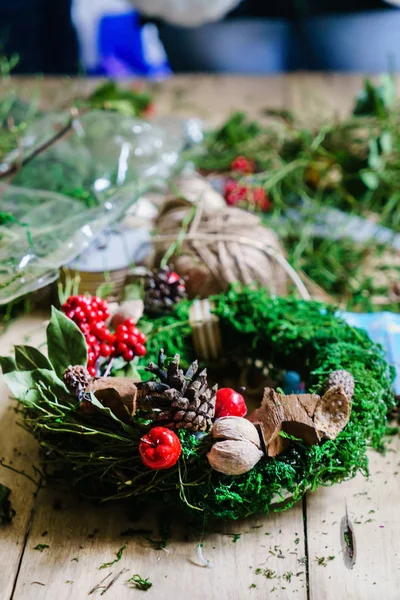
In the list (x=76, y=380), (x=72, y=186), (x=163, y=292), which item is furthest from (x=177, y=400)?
(x=72, y=186)

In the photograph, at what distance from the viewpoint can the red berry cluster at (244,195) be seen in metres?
1.41

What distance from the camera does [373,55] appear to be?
2.08 m

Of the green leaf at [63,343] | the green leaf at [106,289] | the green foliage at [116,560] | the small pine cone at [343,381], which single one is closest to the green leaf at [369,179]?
the green leaf at [106,289]

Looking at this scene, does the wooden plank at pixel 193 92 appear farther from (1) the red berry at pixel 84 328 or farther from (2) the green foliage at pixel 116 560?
(2) the green foliage at pixel 116 560

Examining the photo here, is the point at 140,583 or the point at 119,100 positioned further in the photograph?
the point at 119,100

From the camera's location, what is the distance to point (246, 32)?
2.07 metres

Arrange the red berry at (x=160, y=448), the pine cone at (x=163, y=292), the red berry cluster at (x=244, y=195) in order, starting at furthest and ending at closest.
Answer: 1. the red berry cluster at (x=244, y=195)
2. the pine cone at (x=163, y=292)
3. the red berry at (x=160, y=448)

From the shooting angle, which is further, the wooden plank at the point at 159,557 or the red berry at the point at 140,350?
the red berry at the point at 140,350

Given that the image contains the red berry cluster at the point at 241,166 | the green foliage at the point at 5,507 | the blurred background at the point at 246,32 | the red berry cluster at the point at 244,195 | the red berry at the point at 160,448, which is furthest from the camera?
the blurred background at the point at 246,32

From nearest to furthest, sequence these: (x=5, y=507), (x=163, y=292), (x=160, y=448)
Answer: (x=160, y=448), (x=5, y=507), (x=163, y=292)

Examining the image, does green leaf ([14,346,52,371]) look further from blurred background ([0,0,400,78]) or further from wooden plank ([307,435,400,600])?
blurred background ([0,0,400,78])

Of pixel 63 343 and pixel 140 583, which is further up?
pixel 63 343

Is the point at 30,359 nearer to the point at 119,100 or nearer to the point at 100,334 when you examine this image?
the point at 100,334

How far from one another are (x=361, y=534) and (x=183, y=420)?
0.25m
